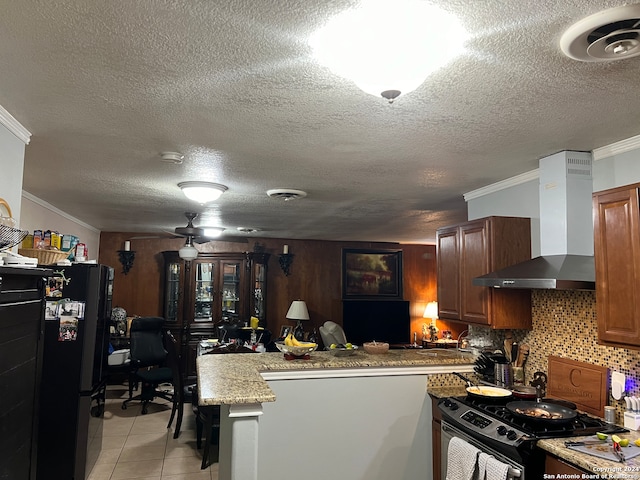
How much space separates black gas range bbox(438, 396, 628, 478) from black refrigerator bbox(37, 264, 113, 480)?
269cm

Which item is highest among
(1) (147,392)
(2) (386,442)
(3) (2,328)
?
(3) (2,328)

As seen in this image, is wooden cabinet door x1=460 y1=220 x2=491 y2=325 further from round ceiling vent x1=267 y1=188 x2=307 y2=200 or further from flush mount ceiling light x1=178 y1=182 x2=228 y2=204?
flush mount ceiling light x1=178 y1=182 x2=228 y2=204

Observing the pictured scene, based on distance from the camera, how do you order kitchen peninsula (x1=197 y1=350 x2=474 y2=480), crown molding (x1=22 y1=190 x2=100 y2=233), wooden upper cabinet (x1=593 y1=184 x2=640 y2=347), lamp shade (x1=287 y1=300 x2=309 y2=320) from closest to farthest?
wooden upper cabinet (x1=593 y1=184 x2=640 y2=347), kitchen peninsula (x1=197 y1=350 x2=474 y2=480), crown molding (x1=22 y1=190 x2=100 y2=233), lamp shade (x1=287 y1=300 x2=309 y2=320)

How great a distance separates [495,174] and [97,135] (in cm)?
266

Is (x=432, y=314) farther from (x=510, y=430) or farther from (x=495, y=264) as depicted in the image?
(x=510, y=430)

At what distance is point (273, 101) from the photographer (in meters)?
2.02

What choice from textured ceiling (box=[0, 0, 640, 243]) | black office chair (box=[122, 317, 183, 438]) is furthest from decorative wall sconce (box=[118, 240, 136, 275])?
textured ceiling (box=[0, 0, 640, 243])

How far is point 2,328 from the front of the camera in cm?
175

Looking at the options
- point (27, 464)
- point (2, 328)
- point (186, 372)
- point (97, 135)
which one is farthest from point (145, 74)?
point (186, 372)

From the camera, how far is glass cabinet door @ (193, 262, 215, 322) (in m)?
7.28

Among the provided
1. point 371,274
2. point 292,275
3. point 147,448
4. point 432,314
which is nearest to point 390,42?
point 147,448

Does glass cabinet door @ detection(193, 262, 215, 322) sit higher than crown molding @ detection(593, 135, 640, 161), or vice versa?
crown molding @ detection(593, 135, 640, 161)

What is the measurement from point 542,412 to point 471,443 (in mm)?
438

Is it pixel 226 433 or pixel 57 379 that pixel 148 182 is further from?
pixel 226 433
